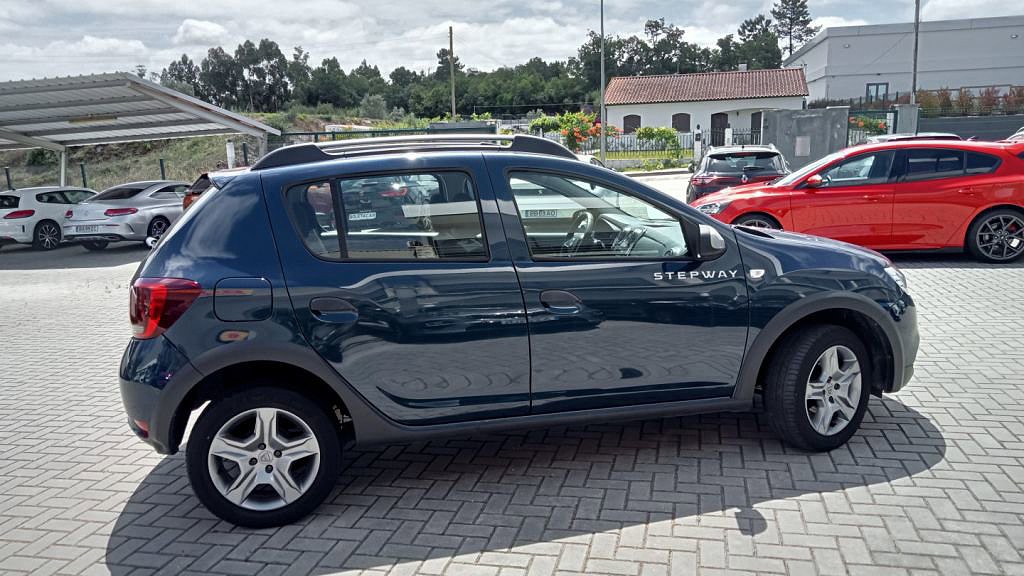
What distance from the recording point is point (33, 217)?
1642 centimetres

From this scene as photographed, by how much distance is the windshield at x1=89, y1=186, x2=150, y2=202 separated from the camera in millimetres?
15469

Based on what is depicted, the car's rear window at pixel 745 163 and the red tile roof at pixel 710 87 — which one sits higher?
the red tile roof at pixel 710 87

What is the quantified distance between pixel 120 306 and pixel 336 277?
24.1ft

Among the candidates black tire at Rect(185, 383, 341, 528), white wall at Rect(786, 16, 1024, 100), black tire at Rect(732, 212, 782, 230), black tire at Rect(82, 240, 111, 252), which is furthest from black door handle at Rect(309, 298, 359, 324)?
white wall at Rect(786, 16, 1024, 100)

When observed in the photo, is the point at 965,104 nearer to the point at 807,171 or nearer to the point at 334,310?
the point at 807,171

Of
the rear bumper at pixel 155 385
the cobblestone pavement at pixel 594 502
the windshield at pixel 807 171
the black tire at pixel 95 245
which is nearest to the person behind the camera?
the cobblestone pavement at pixel 594 502

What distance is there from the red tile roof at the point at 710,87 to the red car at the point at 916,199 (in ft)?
150

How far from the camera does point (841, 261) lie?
4.34 metres

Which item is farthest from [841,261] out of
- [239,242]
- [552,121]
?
[552,121]

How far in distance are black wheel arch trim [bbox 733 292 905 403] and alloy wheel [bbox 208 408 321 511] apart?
7.37 feet

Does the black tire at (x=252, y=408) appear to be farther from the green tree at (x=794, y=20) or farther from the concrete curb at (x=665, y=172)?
the green tree at (x=794, y=20)

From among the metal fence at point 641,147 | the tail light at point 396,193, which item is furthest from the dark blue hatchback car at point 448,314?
the metal fence at point 641,147

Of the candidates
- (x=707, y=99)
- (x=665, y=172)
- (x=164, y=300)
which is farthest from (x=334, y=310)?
(x=707, y=99)

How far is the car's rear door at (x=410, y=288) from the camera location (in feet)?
12.3
